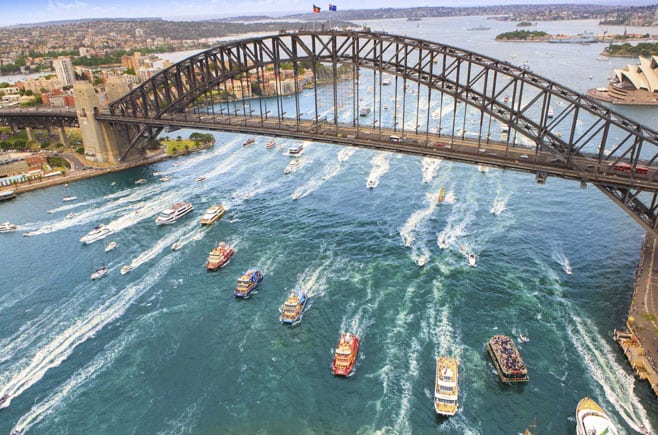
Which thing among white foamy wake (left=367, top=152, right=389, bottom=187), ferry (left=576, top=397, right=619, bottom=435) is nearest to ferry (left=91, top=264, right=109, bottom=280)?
white foamy wake (left=367, top=152, right=389, bottom=187)

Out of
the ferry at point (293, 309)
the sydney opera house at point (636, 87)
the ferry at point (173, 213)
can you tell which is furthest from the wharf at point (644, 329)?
the sydney opera house at point (636, 87)

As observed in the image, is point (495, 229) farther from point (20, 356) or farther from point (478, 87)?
point (478, 87)

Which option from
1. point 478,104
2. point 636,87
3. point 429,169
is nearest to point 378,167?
point 429,169

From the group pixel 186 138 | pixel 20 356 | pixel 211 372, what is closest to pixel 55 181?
pixel 186 138

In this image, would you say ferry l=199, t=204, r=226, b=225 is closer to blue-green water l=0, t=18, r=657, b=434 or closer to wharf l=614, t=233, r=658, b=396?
blue-green water l=0, t=18, r=657, b=434

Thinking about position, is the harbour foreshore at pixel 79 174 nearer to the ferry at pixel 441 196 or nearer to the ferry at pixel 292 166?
the ferry at pixel 292 166

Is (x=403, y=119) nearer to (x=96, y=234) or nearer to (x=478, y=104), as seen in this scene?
(x=478, y=104)
